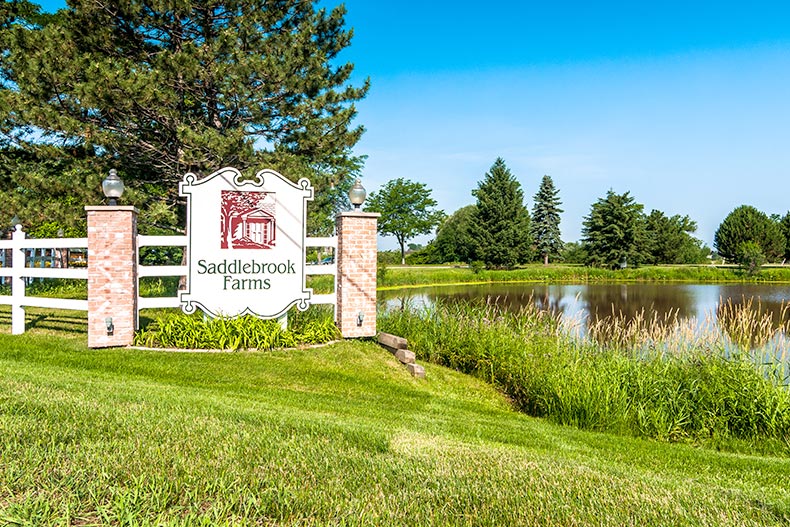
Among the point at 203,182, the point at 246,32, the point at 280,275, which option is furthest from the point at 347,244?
the point at 246,32

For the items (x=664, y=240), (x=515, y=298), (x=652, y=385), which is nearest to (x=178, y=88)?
(x=652, y=385)

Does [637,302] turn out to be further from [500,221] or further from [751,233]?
[751,233]

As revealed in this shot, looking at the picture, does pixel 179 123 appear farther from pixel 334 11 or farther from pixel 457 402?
pixel 457 402

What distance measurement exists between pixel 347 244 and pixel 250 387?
3.43m

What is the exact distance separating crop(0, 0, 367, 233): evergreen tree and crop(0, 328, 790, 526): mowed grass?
792cm

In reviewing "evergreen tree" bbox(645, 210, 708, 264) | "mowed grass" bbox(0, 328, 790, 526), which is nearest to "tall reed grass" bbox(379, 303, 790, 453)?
"mowed grass" bbox(0, 328, 790, 526)

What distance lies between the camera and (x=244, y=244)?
9.20 metres

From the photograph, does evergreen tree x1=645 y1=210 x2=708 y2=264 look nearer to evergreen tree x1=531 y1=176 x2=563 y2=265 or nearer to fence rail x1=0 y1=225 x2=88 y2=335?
evergreen tree x1=531 y1=176 x2=563 y2=265

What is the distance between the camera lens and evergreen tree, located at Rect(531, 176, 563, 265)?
56750 mm

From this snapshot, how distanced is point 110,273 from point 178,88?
679 cm

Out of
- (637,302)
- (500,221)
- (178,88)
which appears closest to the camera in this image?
(178,88)

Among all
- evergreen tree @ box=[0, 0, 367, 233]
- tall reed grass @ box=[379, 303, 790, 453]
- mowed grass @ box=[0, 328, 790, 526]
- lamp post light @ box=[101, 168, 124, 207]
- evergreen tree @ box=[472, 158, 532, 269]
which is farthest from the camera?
evergreen tree @ box=[472, 158, 532, 269]

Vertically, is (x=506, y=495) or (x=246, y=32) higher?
(x=246, y=32)

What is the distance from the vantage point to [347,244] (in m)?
9.61
